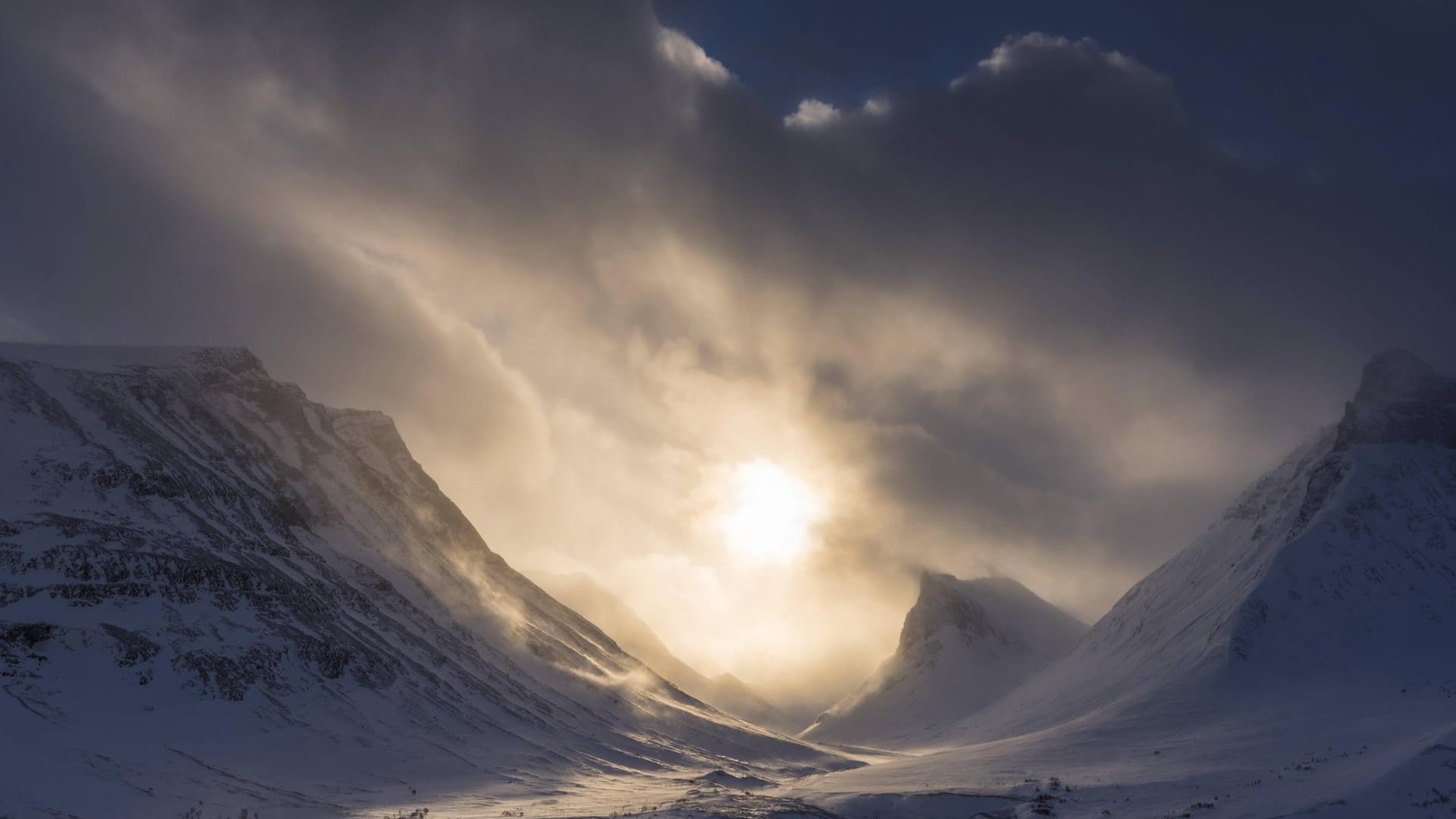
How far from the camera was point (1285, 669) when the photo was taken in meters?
113

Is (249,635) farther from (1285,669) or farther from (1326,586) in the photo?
(1326,586)

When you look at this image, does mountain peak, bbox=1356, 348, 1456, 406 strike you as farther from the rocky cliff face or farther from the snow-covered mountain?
the snow-covered mountain

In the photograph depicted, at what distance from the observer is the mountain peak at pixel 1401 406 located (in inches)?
5896

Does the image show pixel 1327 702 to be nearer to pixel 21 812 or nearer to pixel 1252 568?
pixel 1252 568

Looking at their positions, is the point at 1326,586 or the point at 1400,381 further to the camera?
the point at 1400,381

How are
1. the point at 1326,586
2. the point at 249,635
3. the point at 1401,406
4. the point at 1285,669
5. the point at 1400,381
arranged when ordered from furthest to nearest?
the point at 1400,381
the point at 1401,406
the point at 1326,586
the point at 1285,669
the point at 249,635

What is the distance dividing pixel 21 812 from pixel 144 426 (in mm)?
92636

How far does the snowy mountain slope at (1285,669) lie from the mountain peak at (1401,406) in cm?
34

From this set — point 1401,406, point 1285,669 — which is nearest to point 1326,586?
point 1285,669

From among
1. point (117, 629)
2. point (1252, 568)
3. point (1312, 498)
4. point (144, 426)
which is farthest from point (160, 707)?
point (1312, 498)

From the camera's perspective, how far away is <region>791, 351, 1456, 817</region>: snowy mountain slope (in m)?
65.0

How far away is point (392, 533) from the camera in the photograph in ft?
568

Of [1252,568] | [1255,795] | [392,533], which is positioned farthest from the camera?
[392,533]

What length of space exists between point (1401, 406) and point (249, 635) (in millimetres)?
185922
